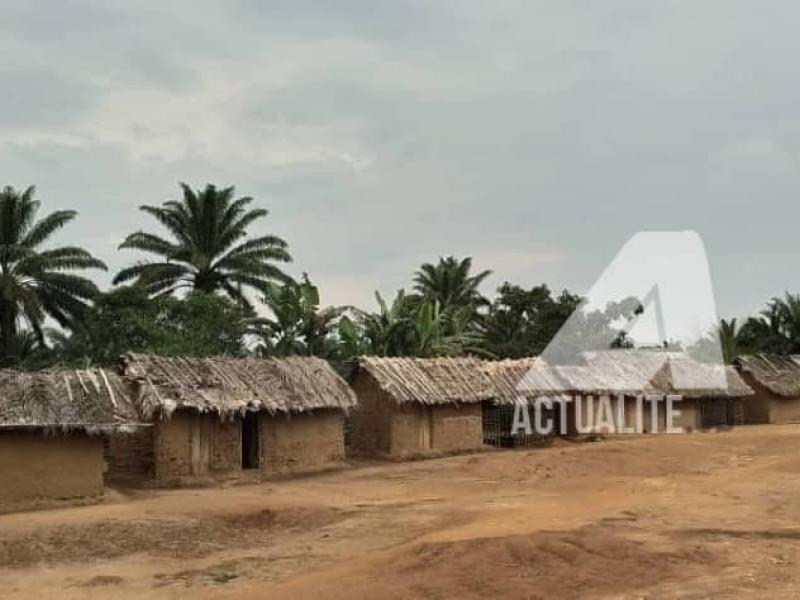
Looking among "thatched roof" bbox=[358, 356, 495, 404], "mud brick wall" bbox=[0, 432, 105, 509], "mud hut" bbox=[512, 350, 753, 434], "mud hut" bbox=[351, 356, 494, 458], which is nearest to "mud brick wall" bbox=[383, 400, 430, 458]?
"mud hut" bbox=[351, 356, 494, 458]

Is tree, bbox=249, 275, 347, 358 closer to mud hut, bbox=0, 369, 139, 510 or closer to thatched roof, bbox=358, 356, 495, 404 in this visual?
thatched roof, bbox=358, 356, 495, 404

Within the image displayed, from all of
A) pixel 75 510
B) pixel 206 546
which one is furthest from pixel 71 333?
pixel 206 546

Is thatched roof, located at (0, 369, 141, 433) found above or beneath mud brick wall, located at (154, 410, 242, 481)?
above

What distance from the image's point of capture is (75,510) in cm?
1453

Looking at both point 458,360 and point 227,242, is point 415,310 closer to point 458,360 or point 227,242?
point 458,360

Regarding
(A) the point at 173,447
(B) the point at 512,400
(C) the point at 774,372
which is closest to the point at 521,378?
(B) the point at 512,400

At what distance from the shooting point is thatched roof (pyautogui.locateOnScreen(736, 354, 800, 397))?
113 ft

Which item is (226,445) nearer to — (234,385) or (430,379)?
(234,385)

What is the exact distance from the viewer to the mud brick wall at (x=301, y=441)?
62.7ft

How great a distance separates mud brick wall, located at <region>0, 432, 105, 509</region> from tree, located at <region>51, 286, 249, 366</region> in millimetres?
9016

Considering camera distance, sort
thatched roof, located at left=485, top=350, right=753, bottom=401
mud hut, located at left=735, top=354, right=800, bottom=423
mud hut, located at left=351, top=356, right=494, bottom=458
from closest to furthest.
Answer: mud hut, located at left=351, top=356, right=494, bottom=458 < thatched roof, located at left=485, top=350, right=753, bottom=401 < mud hut, located at left=735, top=354, right=800, bottom=423

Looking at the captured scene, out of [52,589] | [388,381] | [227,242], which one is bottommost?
[52,589]

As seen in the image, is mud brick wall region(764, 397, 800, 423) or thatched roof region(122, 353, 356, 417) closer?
thatched roof region(122, 353, 356, 417)

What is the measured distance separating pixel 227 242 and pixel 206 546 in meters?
23.7
